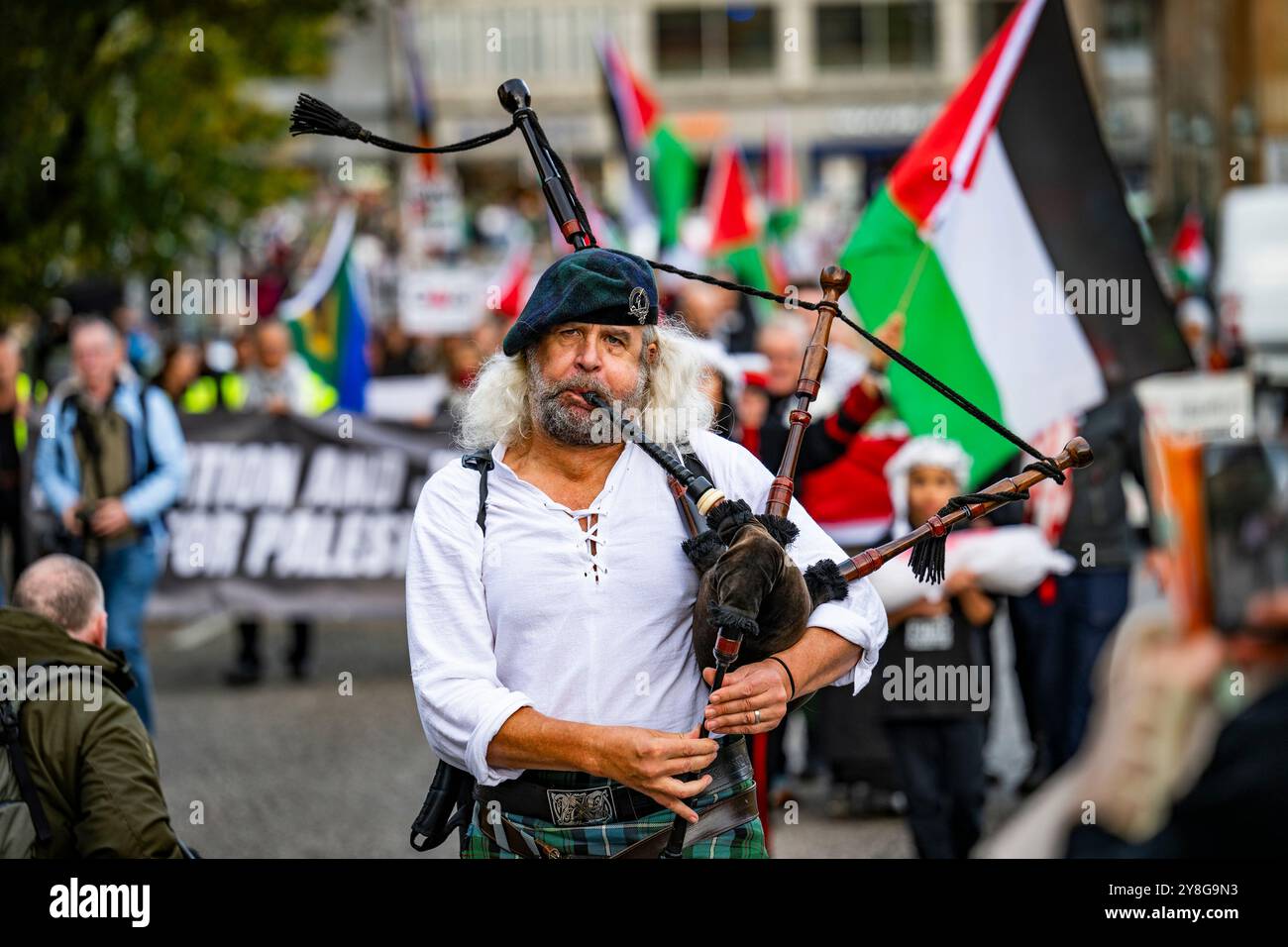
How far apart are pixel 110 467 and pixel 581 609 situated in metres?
5.14

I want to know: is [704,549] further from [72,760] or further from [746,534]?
[72,760]

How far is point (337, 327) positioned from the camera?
42.1ft

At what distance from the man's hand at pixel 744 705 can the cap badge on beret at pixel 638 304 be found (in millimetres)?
675

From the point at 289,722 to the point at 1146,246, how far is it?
5309 mm

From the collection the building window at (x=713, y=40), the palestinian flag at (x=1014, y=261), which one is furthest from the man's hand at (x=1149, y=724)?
the building window at (x=713, y=40)

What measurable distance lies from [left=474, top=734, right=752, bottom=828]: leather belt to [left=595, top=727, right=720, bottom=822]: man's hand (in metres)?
0.15

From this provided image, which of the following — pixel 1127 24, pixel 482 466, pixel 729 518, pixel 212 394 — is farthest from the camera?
pixel 1127 24

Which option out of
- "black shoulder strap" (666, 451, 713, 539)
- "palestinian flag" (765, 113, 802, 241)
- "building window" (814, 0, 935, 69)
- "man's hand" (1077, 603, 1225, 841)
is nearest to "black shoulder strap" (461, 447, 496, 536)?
"black shoulder strap" (666, 451, 713, 539)

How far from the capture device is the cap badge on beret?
3328mm

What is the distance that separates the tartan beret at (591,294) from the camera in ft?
10.9

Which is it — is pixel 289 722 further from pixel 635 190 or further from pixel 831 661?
pixel 635 190

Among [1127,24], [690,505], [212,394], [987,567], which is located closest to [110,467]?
[987,567]

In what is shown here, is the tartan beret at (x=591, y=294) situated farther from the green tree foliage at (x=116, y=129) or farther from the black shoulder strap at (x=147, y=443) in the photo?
the green tree foliage at (x=116, y=129)
